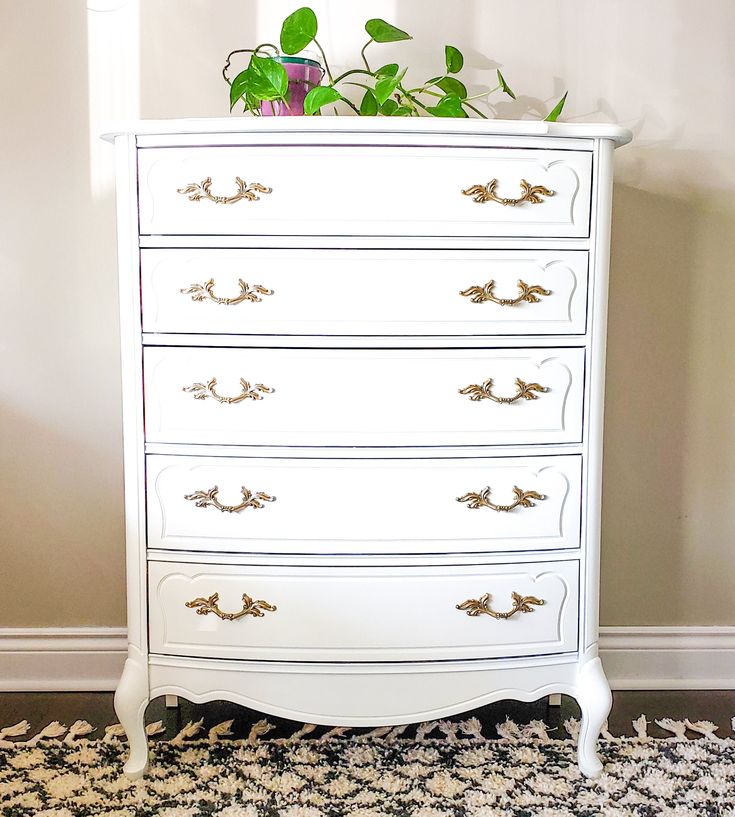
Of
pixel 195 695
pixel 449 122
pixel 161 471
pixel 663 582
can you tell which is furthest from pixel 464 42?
pixel 195 695

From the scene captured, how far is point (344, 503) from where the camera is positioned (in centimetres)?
157

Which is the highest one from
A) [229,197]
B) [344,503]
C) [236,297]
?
[229,197]

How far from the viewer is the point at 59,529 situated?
2096mm

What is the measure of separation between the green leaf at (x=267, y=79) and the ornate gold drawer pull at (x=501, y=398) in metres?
0.63

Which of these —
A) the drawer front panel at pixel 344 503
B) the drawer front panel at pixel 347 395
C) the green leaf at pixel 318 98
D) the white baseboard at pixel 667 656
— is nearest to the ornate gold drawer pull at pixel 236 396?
the drawer front panel at pixel 347 395

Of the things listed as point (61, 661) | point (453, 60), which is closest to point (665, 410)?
point (453, 60)

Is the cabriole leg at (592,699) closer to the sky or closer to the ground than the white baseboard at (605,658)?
closer to the sky

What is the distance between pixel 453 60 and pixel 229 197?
67 cm

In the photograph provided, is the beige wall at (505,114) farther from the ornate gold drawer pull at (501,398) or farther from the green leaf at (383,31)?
the ornate gold drawer pull at (501,398)

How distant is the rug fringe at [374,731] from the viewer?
1831 millimetres

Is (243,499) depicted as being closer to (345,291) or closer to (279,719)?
(345,291)

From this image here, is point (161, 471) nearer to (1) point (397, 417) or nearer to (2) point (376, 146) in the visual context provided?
(1) point (397, 417)

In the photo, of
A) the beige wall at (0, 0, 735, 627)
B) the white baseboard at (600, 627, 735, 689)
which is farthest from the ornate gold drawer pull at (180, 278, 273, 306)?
the white baseboard at (600, 627, 735, 689)

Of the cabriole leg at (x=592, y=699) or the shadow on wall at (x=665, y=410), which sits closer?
the cabriole leg at (x=592, y=699)
